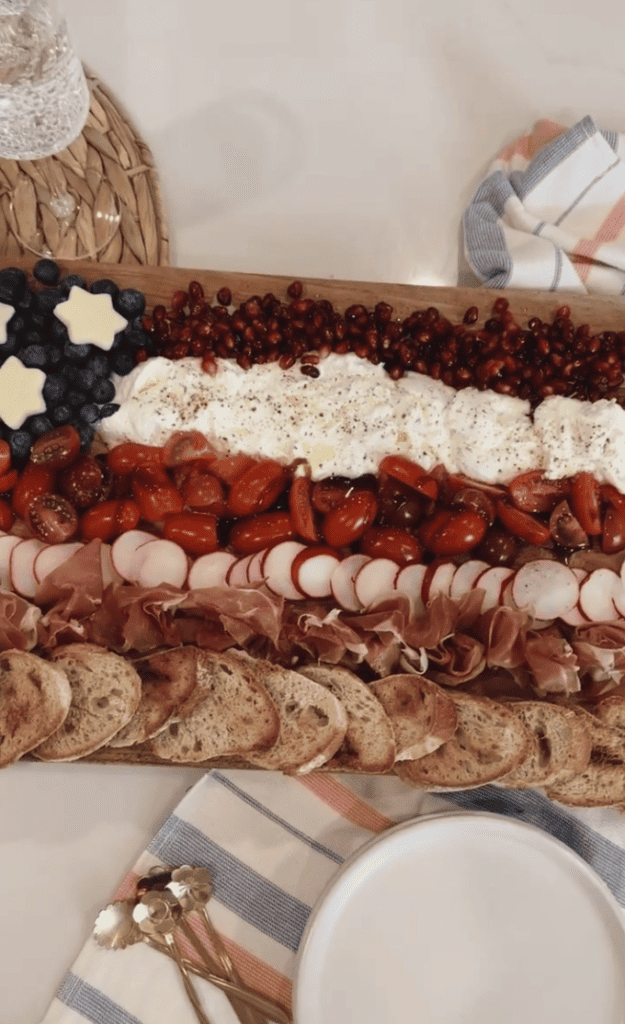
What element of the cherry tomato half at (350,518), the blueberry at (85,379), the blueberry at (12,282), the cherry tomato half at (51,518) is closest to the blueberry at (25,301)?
the blueberry at (12,282)

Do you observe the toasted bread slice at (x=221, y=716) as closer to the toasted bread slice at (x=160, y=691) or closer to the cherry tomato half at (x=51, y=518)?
the toasted bread slice at (x=160, y=691)

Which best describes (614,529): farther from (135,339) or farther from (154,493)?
(135,339)

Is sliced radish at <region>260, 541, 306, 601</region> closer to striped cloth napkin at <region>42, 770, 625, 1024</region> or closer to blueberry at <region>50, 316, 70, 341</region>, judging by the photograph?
striped cloth napkin at <region>42, 770, 625, 1024</region>

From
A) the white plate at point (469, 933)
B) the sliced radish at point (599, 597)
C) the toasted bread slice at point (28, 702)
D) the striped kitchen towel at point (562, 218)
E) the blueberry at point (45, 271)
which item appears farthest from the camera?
the striped kitchen towel at point (562, 218)

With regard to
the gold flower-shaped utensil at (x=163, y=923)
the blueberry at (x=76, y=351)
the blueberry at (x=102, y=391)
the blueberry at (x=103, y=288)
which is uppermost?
the blueberry at (x=103, y=288)

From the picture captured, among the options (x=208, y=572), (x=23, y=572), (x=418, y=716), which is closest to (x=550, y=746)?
(x=418, y=716)

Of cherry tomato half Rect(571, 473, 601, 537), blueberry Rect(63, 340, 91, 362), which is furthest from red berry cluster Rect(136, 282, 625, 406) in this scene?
cherry tomato half Rect(571, 473, 601, 537)
